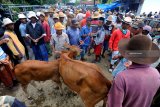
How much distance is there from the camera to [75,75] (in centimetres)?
341

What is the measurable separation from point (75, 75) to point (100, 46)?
3572 mm

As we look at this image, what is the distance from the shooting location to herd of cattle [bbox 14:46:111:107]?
120 inches

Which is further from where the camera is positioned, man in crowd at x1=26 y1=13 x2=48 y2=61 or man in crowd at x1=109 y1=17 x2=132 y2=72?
man in crowd at x1=26 y1=13 x2=48 y2=61

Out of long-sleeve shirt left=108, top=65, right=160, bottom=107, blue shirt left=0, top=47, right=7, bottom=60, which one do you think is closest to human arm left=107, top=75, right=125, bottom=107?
long-sleeve shirt left=108, top=65, right=160, bottom=107

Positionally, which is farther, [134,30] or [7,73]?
[134,30]

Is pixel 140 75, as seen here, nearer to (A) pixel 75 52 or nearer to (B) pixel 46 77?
(A) pixel 75 52

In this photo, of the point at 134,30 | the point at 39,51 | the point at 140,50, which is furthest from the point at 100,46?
the point at 140,50

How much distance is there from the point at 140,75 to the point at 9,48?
13.3 ft

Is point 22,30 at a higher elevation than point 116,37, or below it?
higher

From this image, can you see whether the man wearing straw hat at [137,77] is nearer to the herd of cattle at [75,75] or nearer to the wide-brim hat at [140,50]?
the wide-brim hat at [140,50]

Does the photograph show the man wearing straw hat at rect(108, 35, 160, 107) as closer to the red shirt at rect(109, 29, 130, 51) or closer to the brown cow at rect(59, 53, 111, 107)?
the brown cow at rect(59, 53, 111, 107)

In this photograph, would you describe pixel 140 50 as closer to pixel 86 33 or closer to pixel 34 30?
pixel 34 30

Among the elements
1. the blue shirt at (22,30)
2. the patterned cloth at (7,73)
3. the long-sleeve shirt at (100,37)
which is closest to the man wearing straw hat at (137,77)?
the patterned cloth at (7,73)

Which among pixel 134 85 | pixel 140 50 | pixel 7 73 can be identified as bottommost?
pixel 7 73
